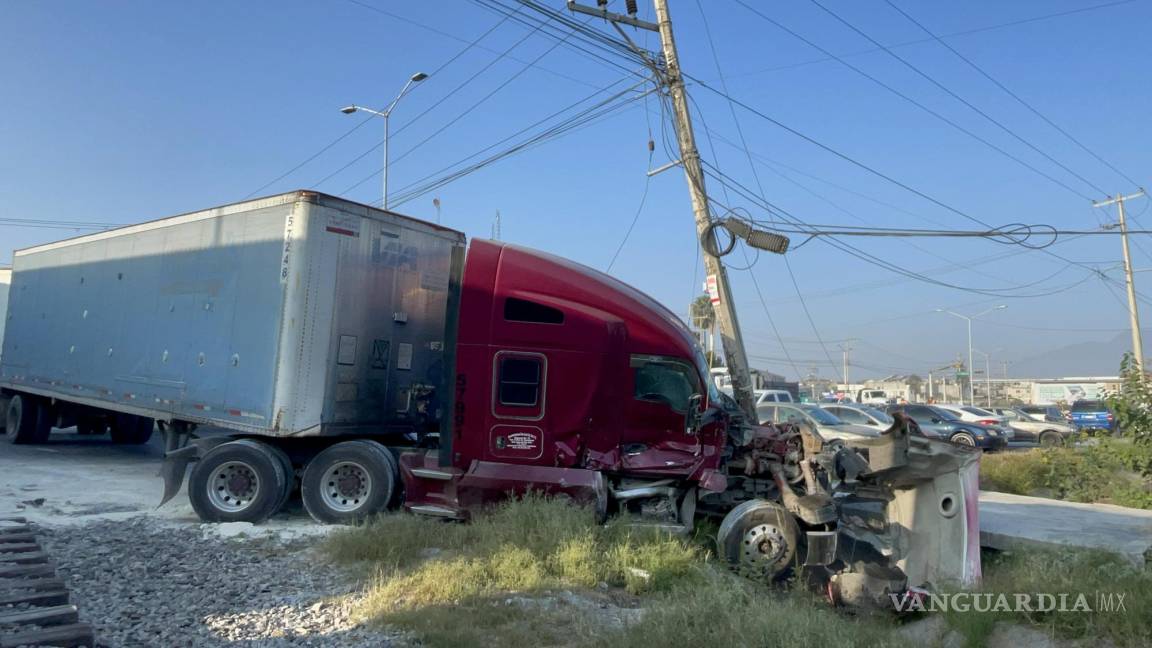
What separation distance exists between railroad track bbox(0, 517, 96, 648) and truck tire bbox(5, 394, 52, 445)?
10.7 m

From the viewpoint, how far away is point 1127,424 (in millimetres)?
12555

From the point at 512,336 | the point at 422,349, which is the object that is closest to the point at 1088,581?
the point at 512,336

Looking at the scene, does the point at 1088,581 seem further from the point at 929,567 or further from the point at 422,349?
the point at 422,349

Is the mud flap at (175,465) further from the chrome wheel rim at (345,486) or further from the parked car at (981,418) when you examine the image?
the parked car at (981,418)

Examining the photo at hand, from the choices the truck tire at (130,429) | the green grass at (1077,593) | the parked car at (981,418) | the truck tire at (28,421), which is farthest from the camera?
the parked car at (981,418)

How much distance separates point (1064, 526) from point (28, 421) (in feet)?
63.8

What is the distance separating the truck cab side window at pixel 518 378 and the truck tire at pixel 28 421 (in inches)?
521

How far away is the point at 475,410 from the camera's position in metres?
8.82

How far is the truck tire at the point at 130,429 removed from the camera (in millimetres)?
17391

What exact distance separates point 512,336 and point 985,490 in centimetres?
1098

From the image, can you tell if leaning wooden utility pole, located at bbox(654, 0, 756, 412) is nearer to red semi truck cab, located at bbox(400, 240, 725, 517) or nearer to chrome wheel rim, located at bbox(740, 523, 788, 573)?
red semi truck cab, located at bbox(400, 240, 725, 517)

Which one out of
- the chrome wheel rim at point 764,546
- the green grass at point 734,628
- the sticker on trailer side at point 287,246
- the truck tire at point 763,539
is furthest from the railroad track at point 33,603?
the chrome wheel rim at point 764,546

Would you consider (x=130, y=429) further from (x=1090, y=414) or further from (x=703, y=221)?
(x=1090, y=414)

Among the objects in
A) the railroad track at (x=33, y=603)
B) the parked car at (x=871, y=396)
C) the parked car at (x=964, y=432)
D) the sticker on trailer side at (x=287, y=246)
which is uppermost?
the parked car at (x=871, y=396)
